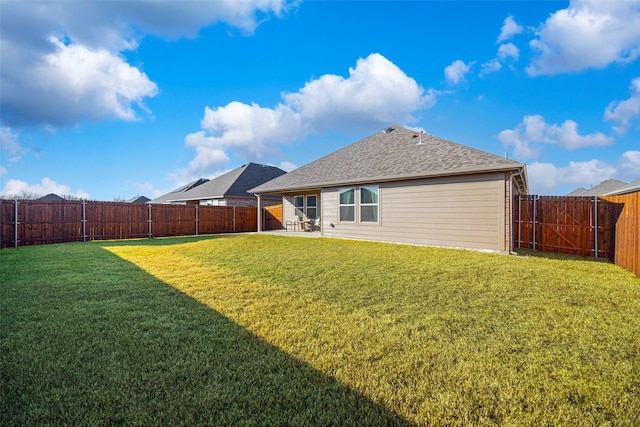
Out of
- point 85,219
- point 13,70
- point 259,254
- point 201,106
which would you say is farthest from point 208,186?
point 259,254

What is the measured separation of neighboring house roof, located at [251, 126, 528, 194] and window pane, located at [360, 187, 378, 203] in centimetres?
45

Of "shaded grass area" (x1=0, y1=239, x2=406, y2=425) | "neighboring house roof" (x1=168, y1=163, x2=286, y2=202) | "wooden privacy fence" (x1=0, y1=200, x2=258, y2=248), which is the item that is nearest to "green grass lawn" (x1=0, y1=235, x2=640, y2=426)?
"shaded grass area" (x1=0, y1=239, x2=406, y2=425)

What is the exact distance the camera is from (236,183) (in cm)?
2230

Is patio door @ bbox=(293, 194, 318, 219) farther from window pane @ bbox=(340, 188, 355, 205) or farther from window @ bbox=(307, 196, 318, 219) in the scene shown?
window pane @ bbox=(340, 188, 355, 205)

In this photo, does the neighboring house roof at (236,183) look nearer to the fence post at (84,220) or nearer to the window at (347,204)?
the fence post at (84,220)

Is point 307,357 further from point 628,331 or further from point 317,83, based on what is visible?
point 317,83

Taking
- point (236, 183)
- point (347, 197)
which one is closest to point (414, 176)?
point (347, 197)

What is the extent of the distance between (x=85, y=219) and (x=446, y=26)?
1800cm

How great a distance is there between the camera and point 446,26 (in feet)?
40.2

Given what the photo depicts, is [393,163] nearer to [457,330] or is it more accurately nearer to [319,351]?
[457,330]

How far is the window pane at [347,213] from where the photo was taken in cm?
1277

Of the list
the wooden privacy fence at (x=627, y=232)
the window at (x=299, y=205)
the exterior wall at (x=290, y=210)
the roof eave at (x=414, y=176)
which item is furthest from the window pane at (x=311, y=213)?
the wooden privacy fence at (x=627, y=232)

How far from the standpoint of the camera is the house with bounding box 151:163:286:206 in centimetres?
2134

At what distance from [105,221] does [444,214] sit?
1518 cm
